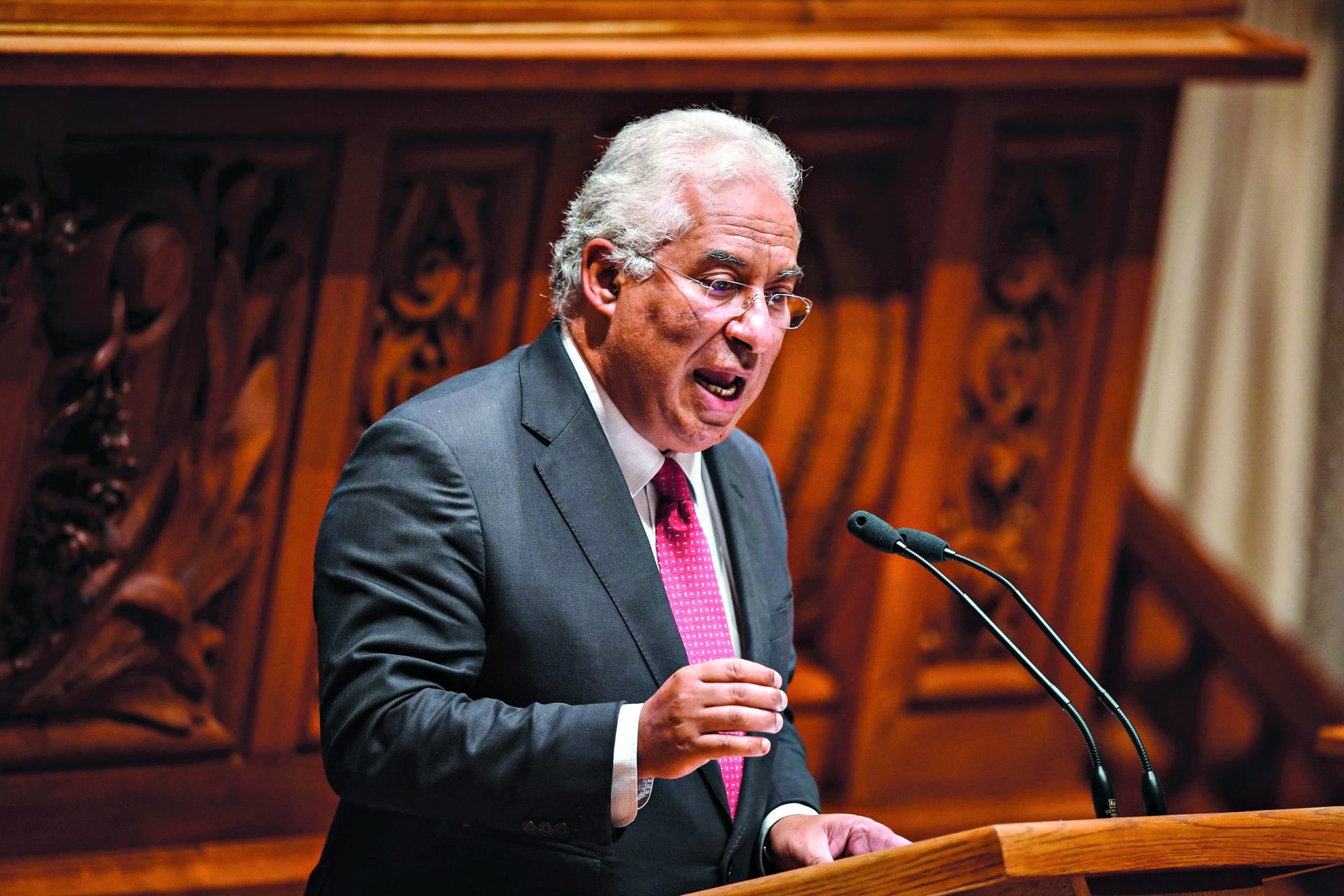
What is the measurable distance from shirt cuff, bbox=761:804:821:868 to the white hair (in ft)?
2.50

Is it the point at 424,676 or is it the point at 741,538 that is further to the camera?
the point at 741,538

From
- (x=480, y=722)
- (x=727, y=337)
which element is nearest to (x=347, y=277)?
(x=727, y=337)

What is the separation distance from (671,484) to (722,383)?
6.2 inches

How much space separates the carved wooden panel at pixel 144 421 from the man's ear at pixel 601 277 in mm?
957

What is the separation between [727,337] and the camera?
2.04m

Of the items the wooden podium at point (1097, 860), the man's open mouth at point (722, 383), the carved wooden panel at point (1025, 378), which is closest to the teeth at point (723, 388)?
the man's open mouth at point (722, 383)

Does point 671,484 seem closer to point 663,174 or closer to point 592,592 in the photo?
point 592,592

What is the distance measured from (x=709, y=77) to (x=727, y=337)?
108cm

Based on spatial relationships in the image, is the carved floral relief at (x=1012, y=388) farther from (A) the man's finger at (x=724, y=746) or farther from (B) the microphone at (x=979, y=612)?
(A) the man's finger at (x=724, y=746)

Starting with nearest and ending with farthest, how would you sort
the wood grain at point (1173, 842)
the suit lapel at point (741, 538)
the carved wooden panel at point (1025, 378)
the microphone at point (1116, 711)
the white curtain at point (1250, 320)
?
the wood grain at point (1173, 842) < the microphone at point (1116, 711) < the suit lapel at point (741, 538) < the carved wooden panel at point (1025, 378) < the white curtain at point (1250, 320)

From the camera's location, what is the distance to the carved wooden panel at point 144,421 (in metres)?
2.67

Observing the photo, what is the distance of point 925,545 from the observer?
187 cm

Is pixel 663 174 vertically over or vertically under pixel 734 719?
over

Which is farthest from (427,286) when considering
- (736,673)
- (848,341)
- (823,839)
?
(736,673)
